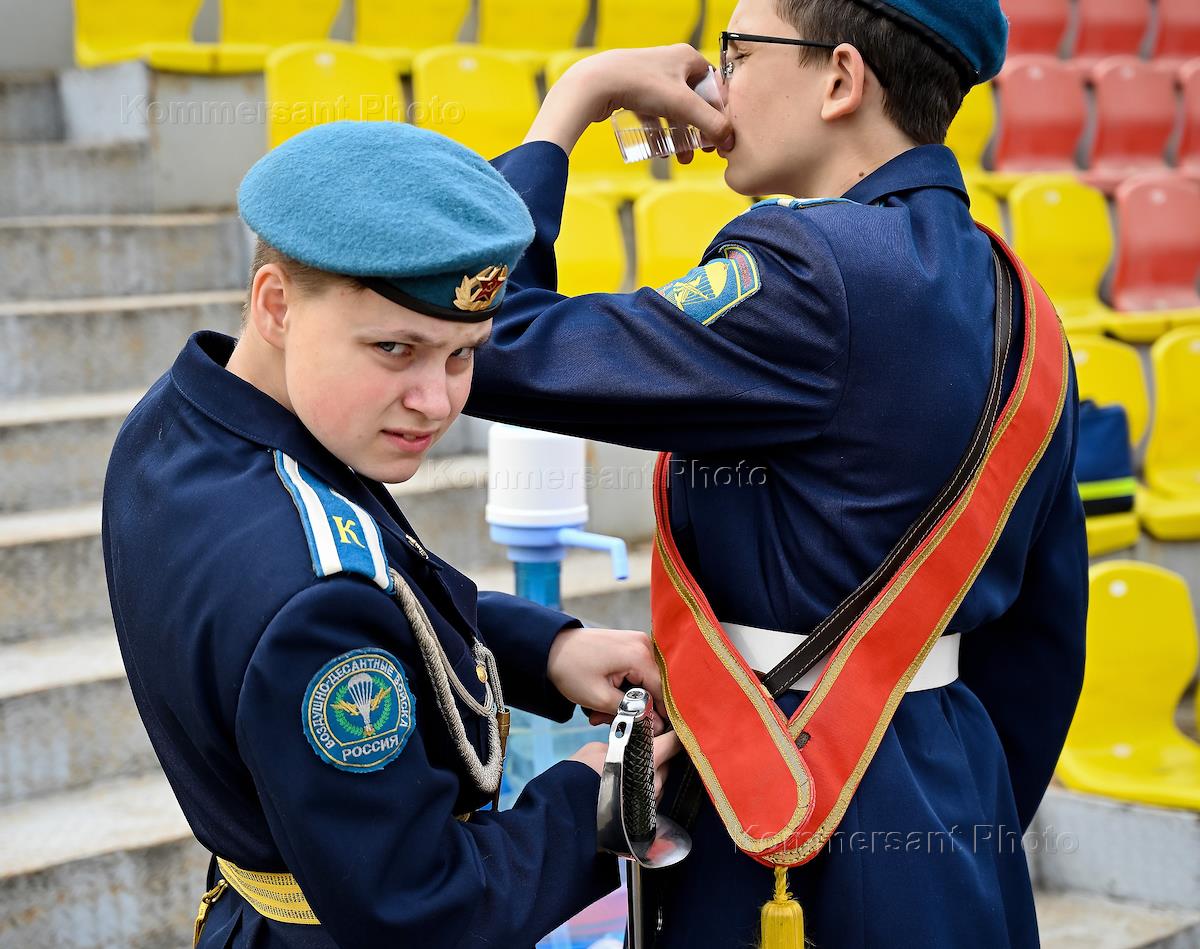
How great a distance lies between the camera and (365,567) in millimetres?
1003

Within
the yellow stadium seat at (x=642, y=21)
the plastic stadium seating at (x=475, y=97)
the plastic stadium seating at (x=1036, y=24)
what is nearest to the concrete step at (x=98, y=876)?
the plastic stadium seating at (x=475, y=97)

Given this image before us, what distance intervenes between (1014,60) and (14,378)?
4.65m

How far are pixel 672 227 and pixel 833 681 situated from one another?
3155mm

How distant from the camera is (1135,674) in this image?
359 cm

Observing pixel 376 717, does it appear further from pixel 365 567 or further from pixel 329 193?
pixel 329 193

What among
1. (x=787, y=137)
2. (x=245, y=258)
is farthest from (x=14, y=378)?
(x=787, y=137)

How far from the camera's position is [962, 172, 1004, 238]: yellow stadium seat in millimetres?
5027

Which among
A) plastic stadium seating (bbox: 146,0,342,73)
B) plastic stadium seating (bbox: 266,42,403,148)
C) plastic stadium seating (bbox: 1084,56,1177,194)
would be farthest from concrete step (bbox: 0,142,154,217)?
plastic stadium seating (bbox: 1084,56,1177,194)

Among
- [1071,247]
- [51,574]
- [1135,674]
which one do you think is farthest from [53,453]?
[1071,247]

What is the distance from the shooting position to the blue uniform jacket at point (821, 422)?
3.81 feet

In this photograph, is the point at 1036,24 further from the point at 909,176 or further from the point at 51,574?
the point at 909,176

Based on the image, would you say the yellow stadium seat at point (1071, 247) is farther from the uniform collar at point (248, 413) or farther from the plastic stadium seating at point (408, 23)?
the uniform collar at point (248, 413)

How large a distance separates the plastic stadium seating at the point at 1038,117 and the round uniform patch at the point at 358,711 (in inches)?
207

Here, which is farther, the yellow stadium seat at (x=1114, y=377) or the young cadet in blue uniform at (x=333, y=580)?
the yellow stadium seat at (x=1114, y=377)
